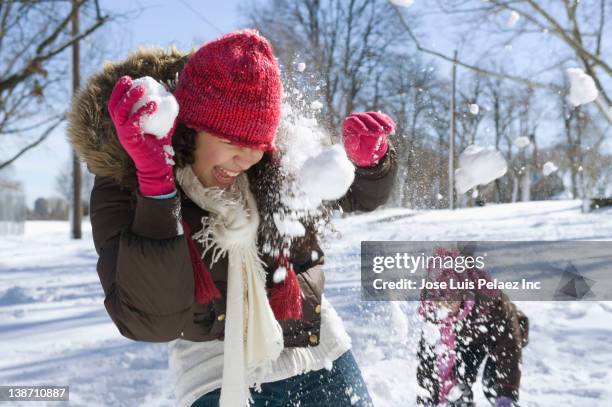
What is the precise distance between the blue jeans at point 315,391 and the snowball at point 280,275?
0.93ft

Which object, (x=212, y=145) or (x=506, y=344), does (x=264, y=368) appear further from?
(x=506, y=344)

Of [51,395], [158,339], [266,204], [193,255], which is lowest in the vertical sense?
[51,395]

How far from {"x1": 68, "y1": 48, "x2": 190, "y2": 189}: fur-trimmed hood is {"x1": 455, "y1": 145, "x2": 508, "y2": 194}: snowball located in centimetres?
105

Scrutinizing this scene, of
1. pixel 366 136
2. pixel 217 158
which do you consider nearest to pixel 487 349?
pixel 366 136

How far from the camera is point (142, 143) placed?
1128mm

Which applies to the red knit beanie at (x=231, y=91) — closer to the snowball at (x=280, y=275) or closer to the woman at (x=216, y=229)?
the woman at (x=216, y=229)

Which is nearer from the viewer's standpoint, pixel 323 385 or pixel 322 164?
pixel 322 164

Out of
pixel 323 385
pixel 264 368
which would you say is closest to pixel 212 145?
pixel 264 368

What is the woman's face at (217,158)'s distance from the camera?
139 centimetres

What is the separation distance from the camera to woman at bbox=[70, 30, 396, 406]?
1178 millimetres

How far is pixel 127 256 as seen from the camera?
3.79 feet

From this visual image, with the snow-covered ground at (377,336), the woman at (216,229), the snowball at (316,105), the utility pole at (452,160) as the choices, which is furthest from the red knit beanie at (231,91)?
the utility pole at (452,160)

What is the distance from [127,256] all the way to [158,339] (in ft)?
0.74

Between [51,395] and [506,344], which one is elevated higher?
[506,344]
